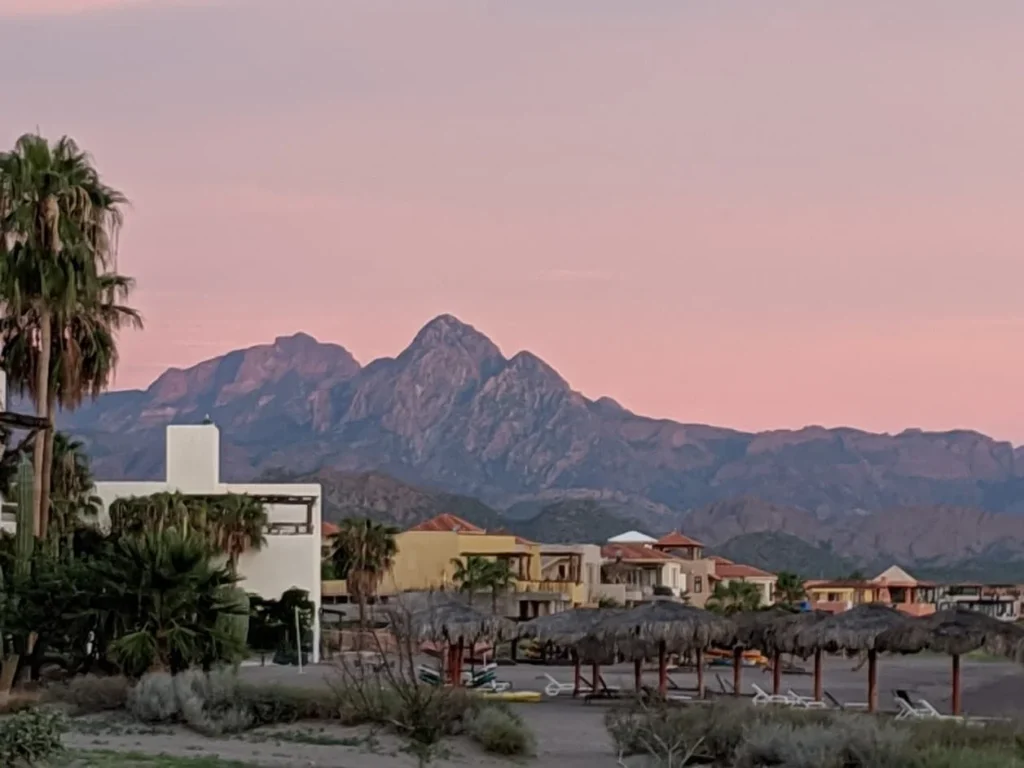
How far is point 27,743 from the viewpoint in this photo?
57.4ft

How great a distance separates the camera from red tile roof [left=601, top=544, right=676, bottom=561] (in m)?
96.6

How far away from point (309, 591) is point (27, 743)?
3323 cm

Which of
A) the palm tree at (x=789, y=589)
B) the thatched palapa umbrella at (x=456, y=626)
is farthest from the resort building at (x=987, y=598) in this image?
the thatched palapa umbrella at (x=456, y=626)

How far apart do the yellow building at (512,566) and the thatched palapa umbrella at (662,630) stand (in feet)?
134

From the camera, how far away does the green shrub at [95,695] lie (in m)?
25.4

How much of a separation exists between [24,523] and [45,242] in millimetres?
5439

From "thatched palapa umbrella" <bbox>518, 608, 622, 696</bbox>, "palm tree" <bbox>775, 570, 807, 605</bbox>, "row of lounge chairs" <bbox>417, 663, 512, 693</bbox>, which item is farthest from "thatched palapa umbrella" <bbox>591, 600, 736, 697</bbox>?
"palm tree" <bbox>775, 570, 807, 605</bbox>

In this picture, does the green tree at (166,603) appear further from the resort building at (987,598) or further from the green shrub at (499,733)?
the resort building at (987,598)

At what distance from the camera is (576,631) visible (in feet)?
116

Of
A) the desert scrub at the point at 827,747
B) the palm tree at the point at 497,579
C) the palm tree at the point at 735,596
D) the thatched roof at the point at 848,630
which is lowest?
the palm tree at the point at 735,596

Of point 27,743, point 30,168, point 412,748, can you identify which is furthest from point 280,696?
→ point 30,168

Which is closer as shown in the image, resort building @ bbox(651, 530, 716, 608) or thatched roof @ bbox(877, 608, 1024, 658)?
thatched roof @ bbox(877, 608, 1024, 658)

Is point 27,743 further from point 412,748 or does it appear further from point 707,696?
point 707,696

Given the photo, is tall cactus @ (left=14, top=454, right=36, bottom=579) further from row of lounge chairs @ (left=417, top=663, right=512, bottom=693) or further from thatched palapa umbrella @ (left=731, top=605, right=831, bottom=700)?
thatched palapa umbrella @ (left=731, top=605, right=831, bottom=700)
